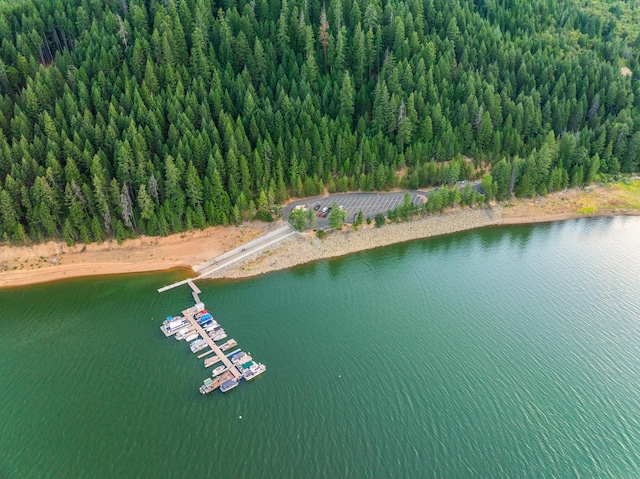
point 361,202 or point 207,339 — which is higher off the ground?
point 361,202

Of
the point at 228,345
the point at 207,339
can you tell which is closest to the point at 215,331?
the point at 207,339

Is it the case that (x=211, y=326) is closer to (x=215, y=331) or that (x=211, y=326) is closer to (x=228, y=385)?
(x=215, y=331)

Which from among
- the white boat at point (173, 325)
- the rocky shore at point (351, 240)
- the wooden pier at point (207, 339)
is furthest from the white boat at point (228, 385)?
the rocky shore at point (351, 240)

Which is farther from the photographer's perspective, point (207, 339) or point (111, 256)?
point (111, 256)

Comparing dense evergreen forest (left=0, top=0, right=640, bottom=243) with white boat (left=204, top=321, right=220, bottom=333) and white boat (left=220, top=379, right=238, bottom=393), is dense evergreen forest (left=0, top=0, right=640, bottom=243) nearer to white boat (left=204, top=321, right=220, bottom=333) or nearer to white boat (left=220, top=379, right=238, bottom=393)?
white boat (left=204, top=321, right=220, bottom=333)

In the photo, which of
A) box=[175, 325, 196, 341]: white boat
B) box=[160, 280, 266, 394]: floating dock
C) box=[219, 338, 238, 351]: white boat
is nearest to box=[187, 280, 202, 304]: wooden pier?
box=[160, 280, 266, 394]: floating dock

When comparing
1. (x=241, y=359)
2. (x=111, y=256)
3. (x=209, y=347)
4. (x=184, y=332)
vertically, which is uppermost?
(x=111, y=256)

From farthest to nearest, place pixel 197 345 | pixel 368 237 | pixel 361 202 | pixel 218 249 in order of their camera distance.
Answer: pixel 361 202 → pixel 368 237 → pixel 218 249 → pixel 197 345

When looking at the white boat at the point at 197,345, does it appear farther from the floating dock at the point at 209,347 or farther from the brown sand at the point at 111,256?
the brown sand at the point at 111,256
